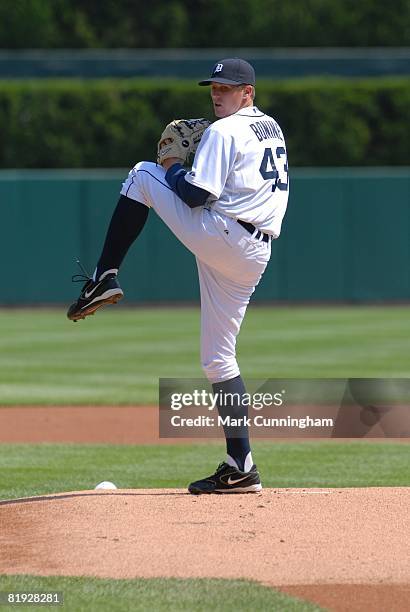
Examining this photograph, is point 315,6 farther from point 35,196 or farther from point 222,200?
point 222,200

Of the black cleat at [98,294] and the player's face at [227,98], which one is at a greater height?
the player's face at [227,98]

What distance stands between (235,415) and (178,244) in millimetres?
14966

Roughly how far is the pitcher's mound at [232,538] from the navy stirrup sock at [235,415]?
0.17 m

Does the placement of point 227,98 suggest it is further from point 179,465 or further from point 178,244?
point 178,244

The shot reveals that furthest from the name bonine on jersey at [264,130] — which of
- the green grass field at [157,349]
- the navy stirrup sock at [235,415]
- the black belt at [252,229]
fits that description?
the green grass field at [157,349]

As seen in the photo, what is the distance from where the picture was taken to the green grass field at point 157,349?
436 inches

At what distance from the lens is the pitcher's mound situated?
4246mm

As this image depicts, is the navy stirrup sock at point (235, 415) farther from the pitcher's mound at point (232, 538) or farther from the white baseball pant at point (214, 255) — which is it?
the pitcher's mound at point (232, 538)

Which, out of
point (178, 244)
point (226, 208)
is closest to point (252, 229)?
point (226, 208)

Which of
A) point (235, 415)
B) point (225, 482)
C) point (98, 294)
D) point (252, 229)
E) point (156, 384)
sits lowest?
point (156, 384)

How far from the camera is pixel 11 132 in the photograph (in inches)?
1011

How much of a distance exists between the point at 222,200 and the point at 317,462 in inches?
104

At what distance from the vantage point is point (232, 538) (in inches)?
187

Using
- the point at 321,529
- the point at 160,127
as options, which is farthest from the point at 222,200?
the point at 160,127
